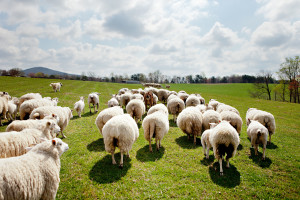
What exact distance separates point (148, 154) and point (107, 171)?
227 centimetres

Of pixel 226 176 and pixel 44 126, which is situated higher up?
pixel 44 126

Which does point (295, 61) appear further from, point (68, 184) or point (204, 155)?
point (68, 184)

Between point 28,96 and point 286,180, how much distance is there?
18.9m

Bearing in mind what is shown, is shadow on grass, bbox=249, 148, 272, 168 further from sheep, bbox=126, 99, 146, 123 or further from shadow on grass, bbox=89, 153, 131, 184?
sheep, bbox=126, 99, 146, 123

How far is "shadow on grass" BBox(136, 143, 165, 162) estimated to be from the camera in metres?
6.61

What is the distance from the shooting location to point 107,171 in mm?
5465

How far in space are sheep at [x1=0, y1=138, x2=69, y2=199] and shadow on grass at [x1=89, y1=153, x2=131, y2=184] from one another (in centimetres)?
171

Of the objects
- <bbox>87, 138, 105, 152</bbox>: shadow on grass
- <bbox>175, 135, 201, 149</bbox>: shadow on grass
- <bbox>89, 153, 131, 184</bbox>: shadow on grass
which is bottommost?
<bbox>175, 135, 201, 149</bbox>: shadow on grass

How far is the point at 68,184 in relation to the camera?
4754 millimetres

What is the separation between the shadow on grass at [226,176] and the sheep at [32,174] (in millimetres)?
5567

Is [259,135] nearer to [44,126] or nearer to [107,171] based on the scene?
[107,171]

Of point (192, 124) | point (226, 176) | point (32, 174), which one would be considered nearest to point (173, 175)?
point (226, 176)

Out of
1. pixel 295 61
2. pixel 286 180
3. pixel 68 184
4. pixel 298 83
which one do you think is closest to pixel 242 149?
pixel 286 180

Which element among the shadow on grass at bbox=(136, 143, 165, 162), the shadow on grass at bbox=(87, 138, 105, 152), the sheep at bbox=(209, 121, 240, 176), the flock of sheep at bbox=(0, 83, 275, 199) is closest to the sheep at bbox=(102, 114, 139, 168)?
the flock of sheep at bbox=(0, 83, 275, 199)
